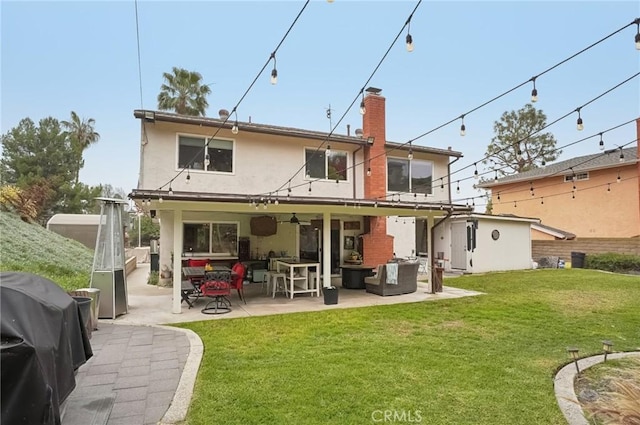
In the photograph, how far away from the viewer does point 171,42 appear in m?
8.86

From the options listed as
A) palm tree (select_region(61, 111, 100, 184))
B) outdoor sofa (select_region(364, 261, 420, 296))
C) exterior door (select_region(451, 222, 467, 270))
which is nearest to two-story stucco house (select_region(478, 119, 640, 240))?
exterior door (select_region(451, 222, 467, 270))

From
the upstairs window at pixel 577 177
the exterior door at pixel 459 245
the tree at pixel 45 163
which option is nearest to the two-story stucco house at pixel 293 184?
the exterior door at pixel 459 245

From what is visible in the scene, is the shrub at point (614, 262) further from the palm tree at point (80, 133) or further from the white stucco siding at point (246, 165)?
the palm tree at point (80, 133)

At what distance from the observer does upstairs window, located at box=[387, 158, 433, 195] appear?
14823 mm

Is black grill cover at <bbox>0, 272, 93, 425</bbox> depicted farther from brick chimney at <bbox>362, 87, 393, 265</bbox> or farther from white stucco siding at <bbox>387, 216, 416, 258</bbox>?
white stucco siding at <bbox>387, 216, 416, 258</bbox>

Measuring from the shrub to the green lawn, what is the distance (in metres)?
9.40

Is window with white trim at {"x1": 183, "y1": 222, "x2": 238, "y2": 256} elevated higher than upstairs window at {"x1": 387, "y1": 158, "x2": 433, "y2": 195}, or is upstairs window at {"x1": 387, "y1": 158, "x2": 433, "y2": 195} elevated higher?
upstairs window at {"x1": 387, "y1": 158, "x2": 433, "y2": 195}

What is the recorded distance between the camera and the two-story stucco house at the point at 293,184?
11.1 meters

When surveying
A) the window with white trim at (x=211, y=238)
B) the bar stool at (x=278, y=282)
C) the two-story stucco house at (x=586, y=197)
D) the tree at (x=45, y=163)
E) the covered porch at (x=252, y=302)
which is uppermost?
the tree at (x=45, y=163)

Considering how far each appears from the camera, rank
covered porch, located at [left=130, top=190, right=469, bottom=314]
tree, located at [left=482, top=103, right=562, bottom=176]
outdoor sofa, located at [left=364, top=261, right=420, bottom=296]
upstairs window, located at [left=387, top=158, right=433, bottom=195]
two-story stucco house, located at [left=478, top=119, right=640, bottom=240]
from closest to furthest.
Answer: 1. covered porch, located at [left=130, top=190, right=469, bottom=314]
2. outdoor sofa, located at [left=364, top=261, right=420, bottom=296]
3. upstairs window, located at [left=387, top=158, right=433, bottom=195]
4. two-story stucco house, located at [left=478, top=119, right=640, bottom=240]
5. tree, located at [left=482, top=103, right=562, bottom=176]

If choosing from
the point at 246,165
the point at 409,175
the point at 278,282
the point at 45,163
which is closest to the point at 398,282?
the point at 278,282

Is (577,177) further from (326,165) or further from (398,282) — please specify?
(398,282)

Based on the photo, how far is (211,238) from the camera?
509 inches

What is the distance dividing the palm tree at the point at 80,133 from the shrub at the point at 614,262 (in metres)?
36.3
